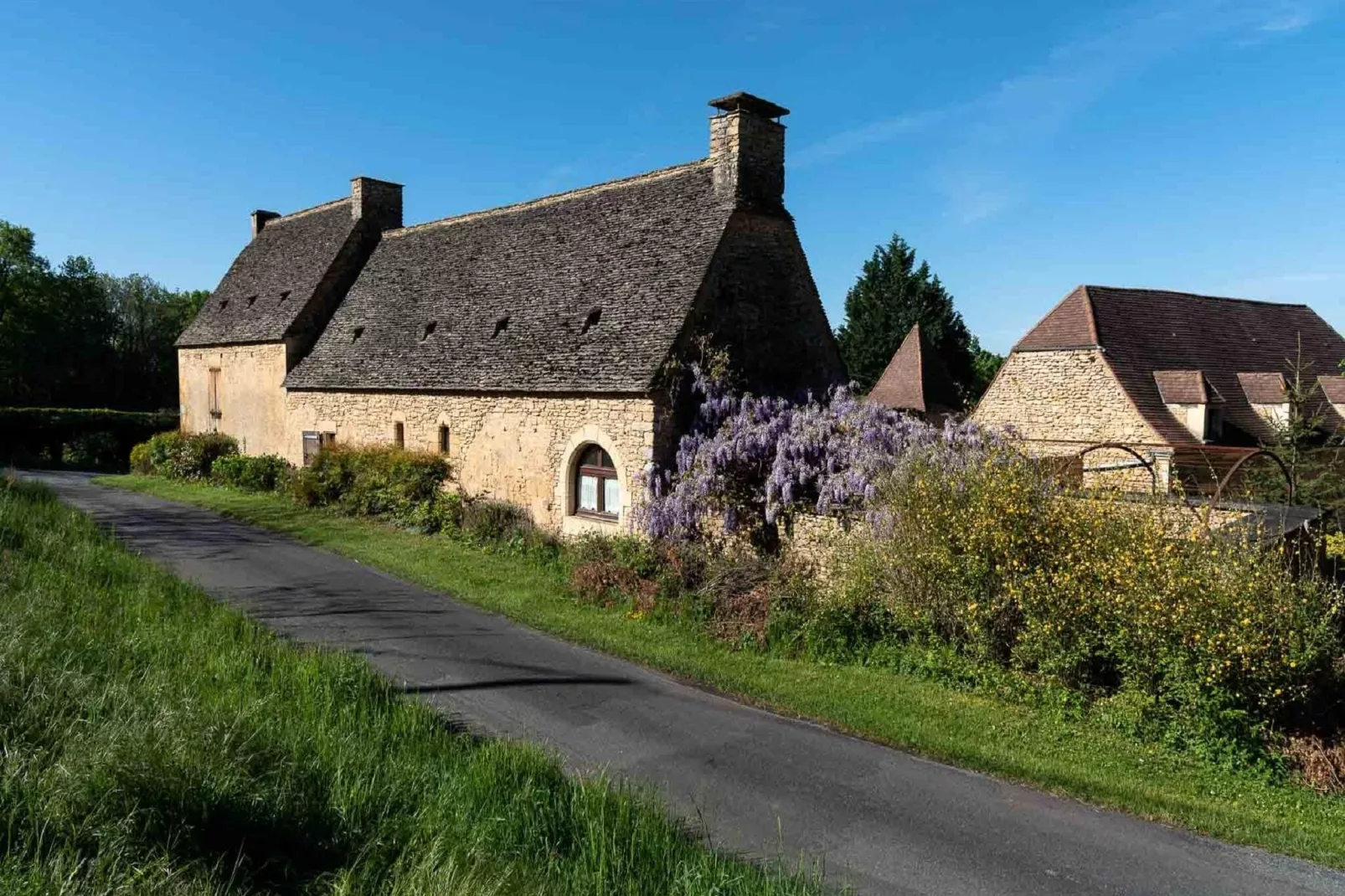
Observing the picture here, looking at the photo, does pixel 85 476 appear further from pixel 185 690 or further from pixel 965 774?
pixel 965 774

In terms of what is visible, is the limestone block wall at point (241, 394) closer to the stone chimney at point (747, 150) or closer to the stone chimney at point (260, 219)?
the stone chimney at point (260, 219)

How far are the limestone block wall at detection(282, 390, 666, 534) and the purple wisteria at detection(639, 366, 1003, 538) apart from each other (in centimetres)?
84

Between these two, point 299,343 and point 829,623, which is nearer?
point 829,623

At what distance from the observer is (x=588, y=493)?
15.3 meters

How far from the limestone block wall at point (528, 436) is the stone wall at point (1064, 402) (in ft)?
39.7

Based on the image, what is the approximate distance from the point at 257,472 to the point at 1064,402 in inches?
920

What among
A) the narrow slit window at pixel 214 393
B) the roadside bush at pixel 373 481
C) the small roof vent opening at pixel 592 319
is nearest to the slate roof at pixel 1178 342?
the small roof vent opening at pixel 592 319

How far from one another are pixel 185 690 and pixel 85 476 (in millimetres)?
26926

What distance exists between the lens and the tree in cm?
3881

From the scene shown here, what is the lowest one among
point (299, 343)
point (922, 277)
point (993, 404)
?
point (993, 404)

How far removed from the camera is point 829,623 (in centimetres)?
984

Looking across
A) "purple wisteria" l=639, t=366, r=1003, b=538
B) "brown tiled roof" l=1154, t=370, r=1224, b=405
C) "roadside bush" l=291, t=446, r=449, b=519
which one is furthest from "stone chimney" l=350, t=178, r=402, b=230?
"brown tiled roof" l=1154, t=370, r=1224, b=405

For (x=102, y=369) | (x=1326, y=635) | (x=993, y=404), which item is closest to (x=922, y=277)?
(x=993, y=404)

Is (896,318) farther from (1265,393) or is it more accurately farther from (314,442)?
(314,442)
